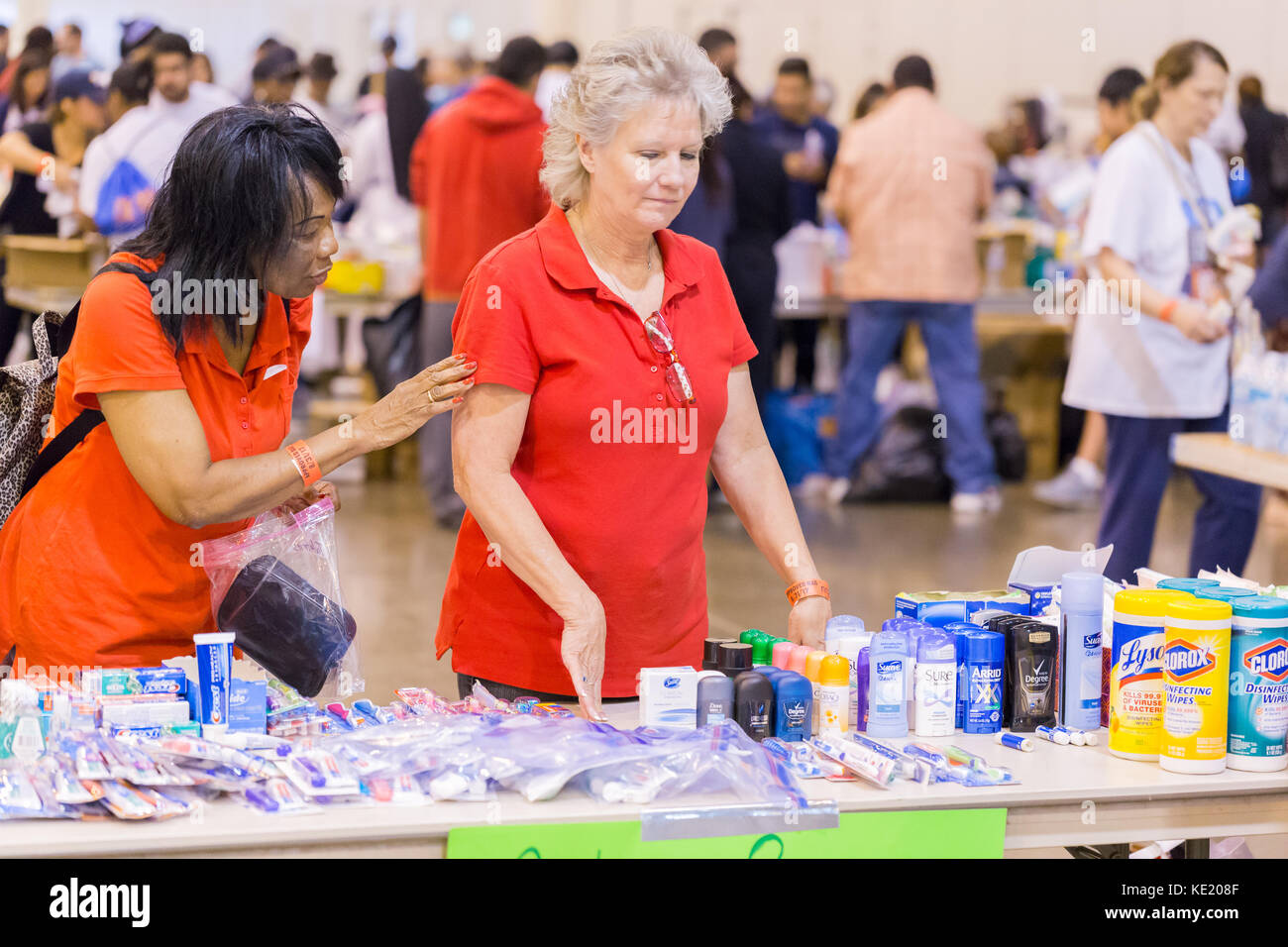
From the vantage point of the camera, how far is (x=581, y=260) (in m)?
2.29

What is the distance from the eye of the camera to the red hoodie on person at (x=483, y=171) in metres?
5.96

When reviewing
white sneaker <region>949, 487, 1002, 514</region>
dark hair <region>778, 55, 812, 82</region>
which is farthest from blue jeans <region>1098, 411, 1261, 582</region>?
dark hair <region>778, 55, 812, 82</region>

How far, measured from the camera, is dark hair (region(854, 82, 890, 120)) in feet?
28.6

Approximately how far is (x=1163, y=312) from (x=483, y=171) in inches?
110

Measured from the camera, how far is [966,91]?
515 inches

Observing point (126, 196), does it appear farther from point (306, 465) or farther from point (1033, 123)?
point (1033, 123)

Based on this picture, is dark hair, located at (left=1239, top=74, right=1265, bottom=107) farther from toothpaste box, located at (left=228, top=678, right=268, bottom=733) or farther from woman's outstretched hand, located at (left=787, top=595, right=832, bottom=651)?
toothpaste box, located at (left=228, top=678, right=268, bottom=733)

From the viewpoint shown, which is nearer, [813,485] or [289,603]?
[289,603]

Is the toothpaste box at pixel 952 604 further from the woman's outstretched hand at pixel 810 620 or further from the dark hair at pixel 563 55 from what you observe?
the dark hair at pixel 563 55

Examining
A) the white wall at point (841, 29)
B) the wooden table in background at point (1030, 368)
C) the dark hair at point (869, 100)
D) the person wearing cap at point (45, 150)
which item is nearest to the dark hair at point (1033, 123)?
the white wall at point (841, 29)

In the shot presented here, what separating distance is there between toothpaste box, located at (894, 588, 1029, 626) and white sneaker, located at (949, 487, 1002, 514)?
5.08m

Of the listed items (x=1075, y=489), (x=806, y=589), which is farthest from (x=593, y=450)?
(x=1075, y=489)
